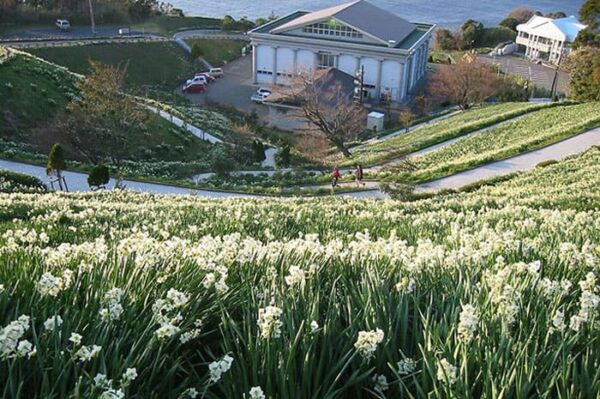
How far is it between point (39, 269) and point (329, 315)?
2182mm

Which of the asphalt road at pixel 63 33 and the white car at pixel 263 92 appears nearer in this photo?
the white car at pixel 263 92

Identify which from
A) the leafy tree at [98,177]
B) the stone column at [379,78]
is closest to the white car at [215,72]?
the stone column at [379,78]

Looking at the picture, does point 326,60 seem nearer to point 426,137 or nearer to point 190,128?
point 190,128

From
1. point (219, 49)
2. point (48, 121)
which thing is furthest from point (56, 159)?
point (219, 49)

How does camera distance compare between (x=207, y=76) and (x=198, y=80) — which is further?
(x=207, y=76)

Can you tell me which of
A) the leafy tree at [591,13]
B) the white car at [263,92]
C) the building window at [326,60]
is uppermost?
the leafy tree at [591,13]

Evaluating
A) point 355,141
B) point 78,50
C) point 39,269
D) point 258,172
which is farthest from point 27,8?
point 39,269

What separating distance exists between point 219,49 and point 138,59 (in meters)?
14.8

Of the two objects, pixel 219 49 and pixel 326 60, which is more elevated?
pixel 326 60

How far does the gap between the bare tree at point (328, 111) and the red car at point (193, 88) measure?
12275mm

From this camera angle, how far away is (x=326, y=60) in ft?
206

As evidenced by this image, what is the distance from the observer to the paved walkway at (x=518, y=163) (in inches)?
930

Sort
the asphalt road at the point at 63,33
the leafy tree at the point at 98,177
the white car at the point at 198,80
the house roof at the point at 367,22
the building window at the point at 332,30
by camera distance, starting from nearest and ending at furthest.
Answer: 1. the leafy tree at the point at 98,177
2. the white car at the point at 198,80
3. the asphalt road at the point at 63,33
4. the house roof at the point at 367,22
5. the building window at the point at 332,30

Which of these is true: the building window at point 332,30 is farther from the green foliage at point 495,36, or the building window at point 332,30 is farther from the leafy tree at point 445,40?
the green foliage at point 495,36
